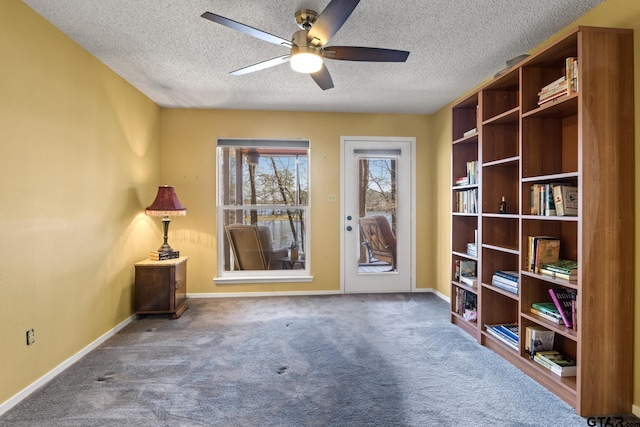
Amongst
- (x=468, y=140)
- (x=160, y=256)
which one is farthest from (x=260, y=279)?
(x=468, y=140)

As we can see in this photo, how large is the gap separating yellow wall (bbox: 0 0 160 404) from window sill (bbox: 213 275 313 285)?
43.1 inches

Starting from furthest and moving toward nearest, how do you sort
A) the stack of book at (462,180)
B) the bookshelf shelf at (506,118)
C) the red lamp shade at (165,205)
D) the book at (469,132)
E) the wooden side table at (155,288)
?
1. the red lamp shade at (165,205)
2. the wooden side table at (155,288)
3. the stack of book at (462,180)
4. the book at (469,132)
5. the bookshelf shelf at (506,118)

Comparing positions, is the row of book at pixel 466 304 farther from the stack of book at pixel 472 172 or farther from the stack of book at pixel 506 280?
the stack of book at pixel 472 172

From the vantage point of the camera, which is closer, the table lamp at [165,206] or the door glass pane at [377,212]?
the table lamp at [165,206]

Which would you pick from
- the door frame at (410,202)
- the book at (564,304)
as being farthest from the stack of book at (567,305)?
the door frame at (410,202)

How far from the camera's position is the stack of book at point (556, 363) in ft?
6.64

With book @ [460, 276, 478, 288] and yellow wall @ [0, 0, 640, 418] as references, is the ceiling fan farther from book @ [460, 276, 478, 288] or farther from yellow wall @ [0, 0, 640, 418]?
book @ [460, 276, 478, 288]

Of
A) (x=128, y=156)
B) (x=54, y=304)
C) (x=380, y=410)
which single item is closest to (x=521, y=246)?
(x=380, y=410)

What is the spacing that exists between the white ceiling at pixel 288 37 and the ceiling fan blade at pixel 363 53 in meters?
0.29

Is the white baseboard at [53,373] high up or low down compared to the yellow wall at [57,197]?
down

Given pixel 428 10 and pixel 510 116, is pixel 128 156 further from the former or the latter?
pixel 510 116

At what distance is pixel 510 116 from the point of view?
250 centimetres

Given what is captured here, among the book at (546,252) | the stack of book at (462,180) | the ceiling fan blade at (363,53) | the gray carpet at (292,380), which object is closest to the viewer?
the gray carpet at (292,380)

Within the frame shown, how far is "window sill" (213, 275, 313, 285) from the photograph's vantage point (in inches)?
167
